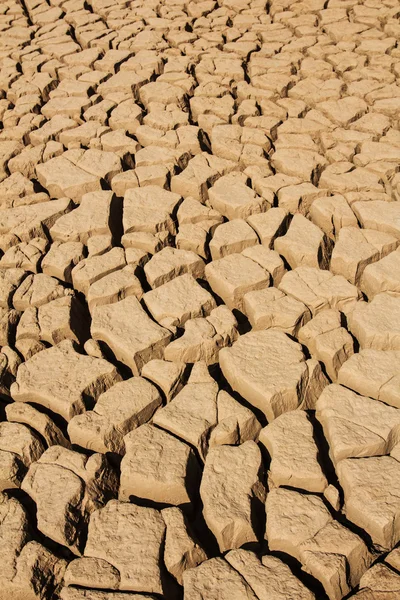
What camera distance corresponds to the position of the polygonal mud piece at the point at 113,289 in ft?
6.68

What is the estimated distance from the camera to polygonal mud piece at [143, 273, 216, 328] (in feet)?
6.34

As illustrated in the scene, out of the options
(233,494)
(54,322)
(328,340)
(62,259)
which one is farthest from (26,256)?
(233,494)

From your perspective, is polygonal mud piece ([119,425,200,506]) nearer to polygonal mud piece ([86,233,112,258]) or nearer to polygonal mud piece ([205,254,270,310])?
polygonal mud piece ([205,254,270,310])

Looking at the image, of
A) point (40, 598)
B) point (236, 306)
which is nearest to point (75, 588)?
point (40, 598)

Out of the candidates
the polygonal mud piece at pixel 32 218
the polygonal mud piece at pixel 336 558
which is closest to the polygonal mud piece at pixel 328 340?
the polygonal mud piece at pixel 336 558

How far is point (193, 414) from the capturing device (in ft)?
5.36

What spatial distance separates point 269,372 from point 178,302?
0.42m

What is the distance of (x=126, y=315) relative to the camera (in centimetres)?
194

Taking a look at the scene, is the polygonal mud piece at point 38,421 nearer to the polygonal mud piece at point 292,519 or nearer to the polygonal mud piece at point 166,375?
the polygonal mud piece at point 166,375

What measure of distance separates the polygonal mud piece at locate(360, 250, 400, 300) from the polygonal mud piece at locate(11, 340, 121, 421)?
2.95 feet

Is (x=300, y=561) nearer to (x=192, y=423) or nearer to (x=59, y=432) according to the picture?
(x=192, y=423)

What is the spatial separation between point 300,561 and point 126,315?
3.02 feet

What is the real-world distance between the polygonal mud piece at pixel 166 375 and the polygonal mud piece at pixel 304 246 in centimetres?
64

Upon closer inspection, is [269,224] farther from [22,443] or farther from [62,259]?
[22,443]
